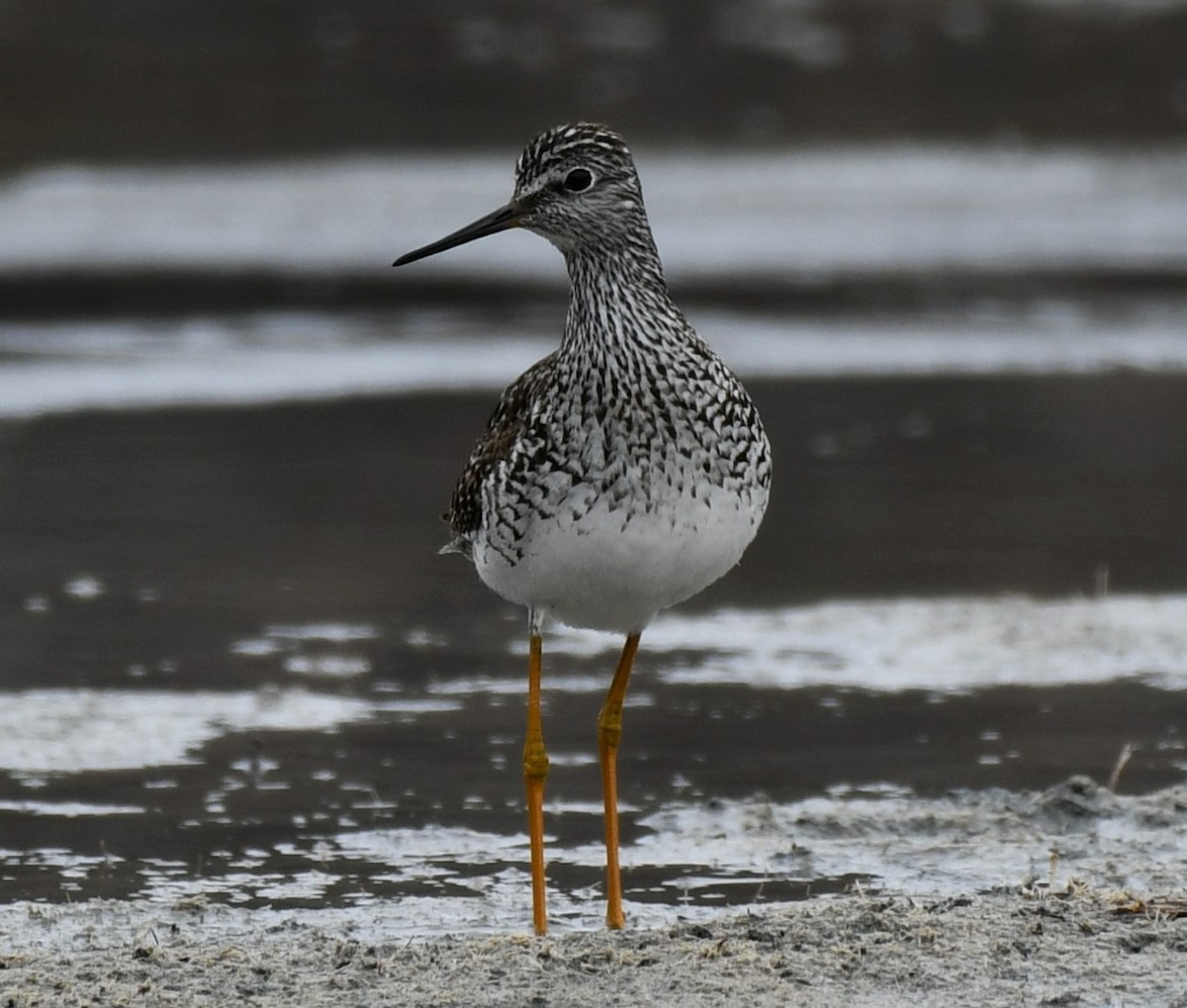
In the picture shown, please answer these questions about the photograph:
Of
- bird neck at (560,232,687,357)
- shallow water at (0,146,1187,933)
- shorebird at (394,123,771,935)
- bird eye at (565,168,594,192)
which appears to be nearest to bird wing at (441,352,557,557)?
shorebird at (394,123,771,935)

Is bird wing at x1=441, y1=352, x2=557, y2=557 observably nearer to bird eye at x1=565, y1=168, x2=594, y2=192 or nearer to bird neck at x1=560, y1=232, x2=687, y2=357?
bird neck at x1=560, y1=232, x2=687, y2=357

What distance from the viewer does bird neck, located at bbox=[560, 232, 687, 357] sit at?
575 cm

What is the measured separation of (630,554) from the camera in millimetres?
5570

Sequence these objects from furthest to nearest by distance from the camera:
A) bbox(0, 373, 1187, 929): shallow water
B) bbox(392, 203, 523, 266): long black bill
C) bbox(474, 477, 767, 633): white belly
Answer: bbox(0, 373, 1187, 929): shallow water
bbox(392, 203, 523, 266): long black bill
bbox(474, 477, 767, 633): white belly

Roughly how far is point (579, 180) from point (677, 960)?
203cm

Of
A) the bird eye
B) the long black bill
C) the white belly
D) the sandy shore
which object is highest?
the bird eye

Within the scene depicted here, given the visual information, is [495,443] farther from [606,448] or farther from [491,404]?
[491,404]

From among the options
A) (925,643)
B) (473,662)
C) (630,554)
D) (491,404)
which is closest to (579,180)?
(630,554)

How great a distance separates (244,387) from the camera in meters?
12.9

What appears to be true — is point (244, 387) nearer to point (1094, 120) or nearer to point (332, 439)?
point (332, 439)

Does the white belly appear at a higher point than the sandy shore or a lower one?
higher

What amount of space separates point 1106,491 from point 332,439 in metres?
3.92

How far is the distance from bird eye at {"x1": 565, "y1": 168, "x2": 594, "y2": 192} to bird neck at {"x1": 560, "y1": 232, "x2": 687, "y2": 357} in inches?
6.4

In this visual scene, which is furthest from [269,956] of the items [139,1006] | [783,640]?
[783,640]
